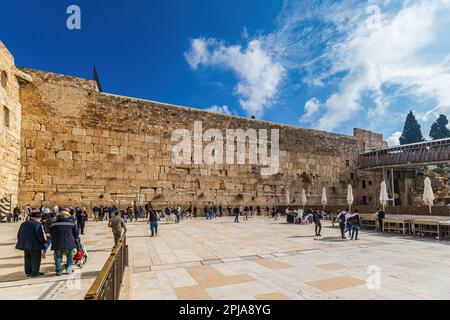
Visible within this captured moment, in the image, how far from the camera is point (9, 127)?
14125 millimetres

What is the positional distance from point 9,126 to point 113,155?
577 cm

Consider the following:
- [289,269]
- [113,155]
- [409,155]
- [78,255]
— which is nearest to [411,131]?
[409,155]

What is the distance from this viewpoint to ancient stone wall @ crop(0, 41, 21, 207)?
13414mm

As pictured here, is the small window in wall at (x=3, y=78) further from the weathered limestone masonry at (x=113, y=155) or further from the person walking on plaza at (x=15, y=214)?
the person walking on plaza at (x=15, y=214)

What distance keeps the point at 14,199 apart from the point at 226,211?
556 inches

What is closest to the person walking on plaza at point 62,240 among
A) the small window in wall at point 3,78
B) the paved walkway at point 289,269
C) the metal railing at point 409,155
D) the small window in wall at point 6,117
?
the paved walkway at point 289,269

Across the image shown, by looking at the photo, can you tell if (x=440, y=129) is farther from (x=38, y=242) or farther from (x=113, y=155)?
(x=38, y=242)

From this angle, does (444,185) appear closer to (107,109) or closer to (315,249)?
(315,249)

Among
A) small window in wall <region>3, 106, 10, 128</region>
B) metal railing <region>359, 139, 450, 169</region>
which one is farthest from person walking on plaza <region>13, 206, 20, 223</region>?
metal railing <region>359, 139, 450, 169</region>

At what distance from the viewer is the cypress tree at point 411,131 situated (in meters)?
46.1

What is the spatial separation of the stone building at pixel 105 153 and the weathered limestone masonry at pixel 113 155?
5 cm

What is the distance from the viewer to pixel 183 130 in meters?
20.9

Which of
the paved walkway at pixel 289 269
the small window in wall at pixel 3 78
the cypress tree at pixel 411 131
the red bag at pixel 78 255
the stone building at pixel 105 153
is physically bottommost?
the paved walkway at pixel 289 269

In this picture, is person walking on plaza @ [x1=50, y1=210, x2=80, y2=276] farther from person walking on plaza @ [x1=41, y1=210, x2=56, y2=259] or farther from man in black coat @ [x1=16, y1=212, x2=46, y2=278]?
person walking on plaza @ [x1=41, y1=210, x2=56, y2=259]
